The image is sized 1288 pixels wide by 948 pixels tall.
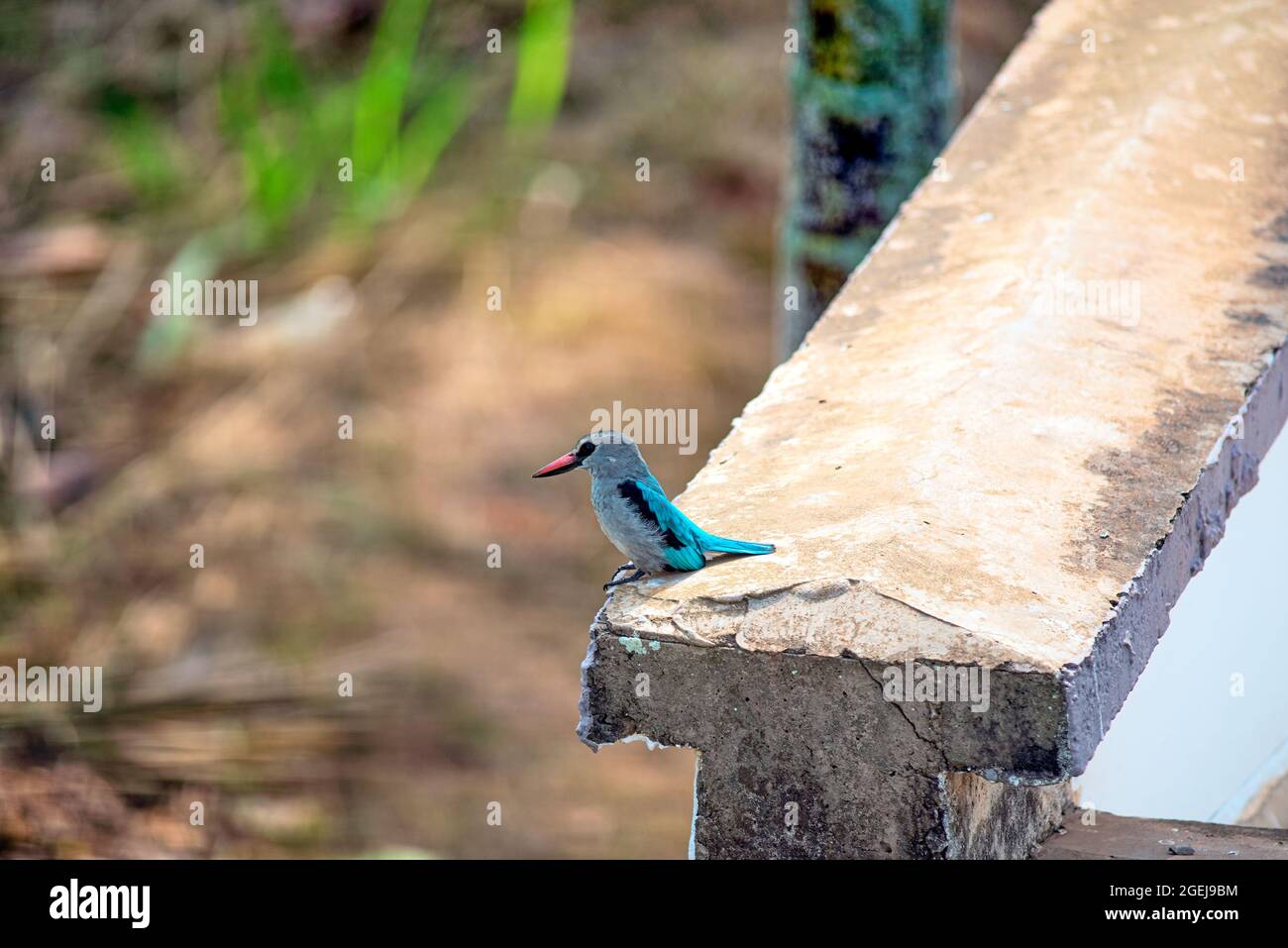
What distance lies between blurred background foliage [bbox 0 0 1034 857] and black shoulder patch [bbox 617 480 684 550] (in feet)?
5.94

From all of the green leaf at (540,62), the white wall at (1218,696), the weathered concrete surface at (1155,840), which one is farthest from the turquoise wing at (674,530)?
the green leaf at (540,62)

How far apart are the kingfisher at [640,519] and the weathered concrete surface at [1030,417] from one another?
0.12 ft

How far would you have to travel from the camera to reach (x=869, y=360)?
2.88m

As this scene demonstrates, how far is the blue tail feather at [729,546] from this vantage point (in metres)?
2.26

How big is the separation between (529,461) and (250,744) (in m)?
2.04

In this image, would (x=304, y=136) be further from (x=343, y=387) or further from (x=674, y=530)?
(x=674, y=530)

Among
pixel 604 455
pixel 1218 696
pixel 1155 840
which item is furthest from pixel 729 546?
pixel 1218 696

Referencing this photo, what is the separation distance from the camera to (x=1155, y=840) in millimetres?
2500

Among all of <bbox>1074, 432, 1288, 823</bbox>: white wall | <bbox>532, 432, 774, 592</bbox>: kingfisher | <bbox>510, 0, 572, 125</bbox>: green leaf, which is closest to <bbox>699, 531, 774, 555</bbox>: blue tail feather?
<bbox>532, 432, 774, 592</bbox>: kingfisher

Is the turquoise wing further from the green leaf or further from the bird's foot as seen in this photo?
the green leaf

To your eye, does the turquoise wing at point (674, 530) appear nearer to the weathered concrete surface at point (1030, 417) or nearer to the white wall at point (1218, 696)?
the weathered concrete surface at point (1030, 417)

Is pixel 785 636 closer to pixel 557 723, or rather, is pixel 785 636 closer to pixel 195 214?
pixel 557 723

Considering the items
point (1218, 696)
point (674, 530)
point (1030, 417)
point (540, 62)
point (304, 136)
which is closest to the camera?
point (674, 530)

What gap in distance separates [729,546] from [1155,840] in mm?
813
